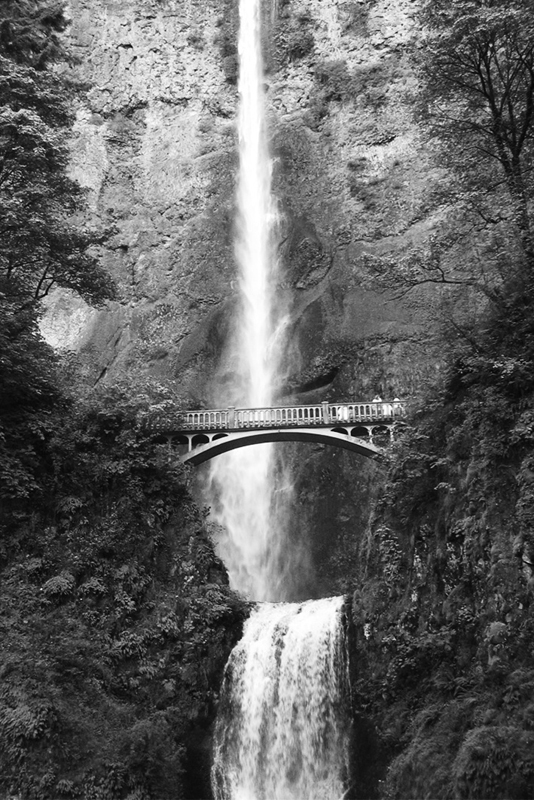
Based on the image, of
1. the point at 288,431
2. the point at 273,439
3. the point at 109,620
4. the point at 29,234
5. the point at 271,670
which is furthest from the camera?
the point at 273,439

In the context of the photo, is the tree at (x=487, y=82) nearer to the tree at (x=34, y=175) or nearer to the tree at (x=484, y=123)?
the tree at (x=484, y=123)

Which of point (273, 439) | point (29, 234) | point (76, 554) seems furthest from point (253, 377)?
point (76, 554)

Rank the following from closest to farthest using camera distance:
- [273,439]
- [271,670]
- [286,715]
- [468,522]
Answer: [468,522]
[286,715]
[271,670]
[273,439]

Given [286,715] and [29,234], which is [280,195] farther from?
[286,715]

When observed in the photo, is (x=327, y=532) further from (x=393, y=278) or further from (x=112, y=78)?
(x=112, y=78)

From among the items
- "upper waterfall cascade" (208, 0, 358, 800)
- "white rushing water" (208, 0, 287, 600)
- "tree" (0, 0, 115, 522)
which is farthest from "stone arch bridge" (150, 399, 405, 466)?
"white rushing water" (208, 0, 287, 600)

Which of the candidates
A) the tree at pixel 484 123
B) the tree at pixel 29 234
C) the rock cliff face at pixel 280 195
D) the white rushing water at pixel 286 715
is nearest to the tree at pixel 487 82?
the tree at pixel 484 123
